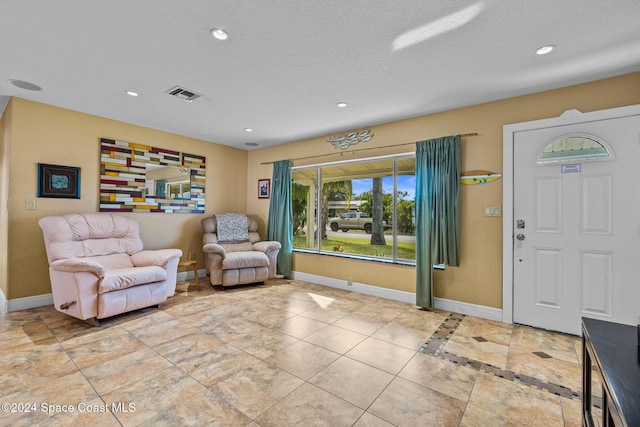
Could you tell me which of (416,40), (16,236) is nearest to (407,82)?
(416,40)

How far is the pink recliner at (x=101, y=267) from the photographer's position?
2820 millimetres

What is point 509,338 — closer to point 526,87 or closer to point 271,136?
point 526,87

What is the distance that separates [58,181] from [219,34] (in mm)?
3089

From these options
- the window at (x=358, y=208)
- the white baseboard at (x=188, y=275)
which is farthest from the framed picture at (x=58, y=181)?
the window at (x=358, y=208)

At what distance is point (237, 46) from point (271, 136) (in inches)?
102

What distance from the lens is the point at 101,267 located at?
2.86m

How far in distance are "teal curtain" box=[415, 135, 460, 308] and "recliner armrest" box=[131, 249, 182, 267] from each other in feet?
10.3

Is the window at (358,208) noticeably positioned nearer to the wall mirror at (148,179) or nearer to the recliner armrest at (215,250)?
the recliner armrest at (215,250)

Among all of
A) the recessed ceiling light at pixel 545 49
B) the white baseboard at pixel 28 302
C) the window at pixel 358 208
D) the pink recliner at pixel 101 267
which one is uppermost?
the recessed ceiling light at pixel 545 49

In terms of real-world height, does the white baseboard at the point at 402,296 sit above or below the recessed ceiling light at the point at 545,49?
below

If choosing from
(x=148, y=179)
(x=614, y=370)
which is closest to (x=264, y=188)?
(x=148, y=179)

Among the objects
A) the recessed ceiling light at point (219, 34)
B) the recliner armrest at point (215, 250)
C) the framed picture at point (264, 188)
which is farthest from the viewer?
the framed picture at point (264, 188)

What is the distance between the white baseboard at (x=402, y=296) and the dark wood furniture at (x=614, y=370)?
→ 6.41 feet

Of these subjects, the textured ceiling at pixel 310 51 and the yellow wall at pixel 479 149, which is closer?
the textured ceiling at pixel 310 51
